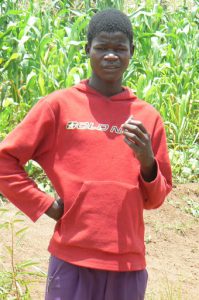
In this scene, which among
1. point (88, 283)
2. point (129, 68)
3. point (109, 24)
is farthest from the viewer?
point (129, 68)

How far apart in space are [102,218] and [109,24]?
0.61 m

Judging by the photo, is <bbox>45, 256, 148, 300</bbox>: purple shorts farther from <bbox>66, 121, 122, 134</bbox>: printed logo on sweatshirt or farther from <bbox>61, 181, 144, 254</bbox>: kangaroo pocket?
<bbox>66, 121, 122, 134</bbox>: printed logo on sweatshirt

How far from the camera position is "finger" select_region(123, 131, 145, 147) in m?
2.10

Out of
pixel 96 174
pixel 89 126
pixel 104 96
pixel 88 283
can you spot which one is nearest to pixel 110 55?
pixel 104 96

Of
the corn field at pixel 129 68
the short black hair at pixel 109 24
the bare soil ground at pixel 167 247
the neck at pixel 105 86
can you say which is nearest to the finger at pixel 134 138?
the neck at pixel 105 86

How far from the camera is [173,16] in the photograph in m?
7.51

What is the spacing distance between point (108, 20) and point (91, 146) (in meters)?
0.41

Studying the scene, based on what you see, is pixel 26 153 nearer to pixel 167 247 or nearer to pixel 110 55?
pixel 110 55

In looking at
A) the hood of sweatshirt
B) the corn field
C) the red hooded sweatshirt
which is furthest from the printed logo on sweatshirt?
the corn field

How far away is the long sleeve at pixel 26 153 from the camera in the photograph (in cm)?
225

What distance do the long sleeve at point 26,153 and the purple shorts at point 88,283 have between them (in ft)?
0.61

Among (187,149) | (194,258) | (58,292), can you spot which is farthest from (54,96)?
(187,149)

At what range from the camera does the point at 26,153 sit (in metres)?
2.26

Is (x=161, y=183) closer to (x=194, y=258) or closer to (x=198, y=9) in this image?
(x=194, y=258)
